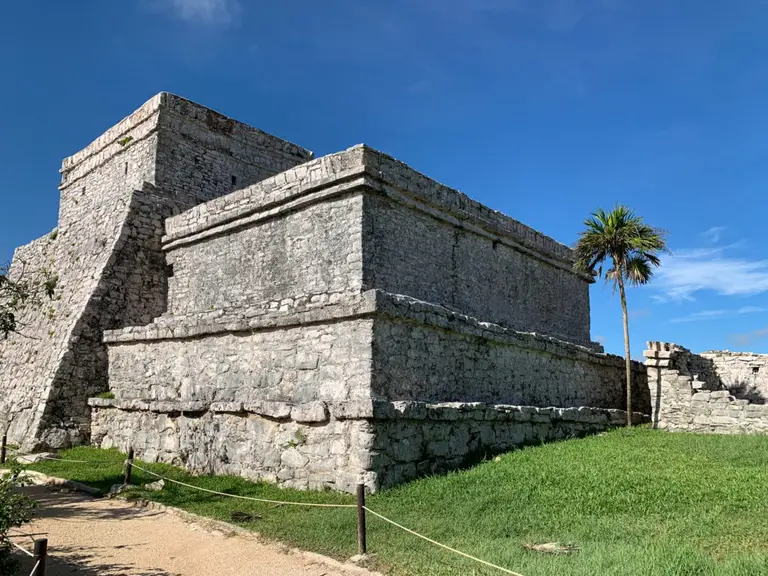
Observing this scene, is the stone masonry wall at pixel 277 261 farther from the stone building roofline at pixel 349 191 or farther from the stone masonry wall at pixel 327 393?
the stone masonry wall at pixel 327 393

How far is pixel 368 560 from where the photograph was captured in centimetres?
525

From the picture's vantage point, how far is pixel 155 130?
14.2m

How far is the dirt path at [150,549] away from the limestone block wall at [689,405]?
10.2 m

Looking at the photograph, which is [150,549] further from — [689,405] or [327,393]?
[689,405]

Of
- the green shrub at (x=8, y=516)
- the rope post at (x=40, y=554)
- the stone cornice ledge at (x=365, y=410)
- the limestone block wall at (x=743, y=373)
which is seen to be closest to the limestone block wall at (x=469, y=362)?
the stone cornice ledge at (x=365, y=410)

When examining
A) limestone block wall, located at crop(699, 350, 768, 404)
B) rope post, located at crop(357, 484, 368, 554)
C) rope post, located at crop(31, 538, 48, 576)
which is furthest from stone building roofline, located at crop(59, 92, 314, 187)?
limestone block wall, located at crop(699, 350, 768, 404)

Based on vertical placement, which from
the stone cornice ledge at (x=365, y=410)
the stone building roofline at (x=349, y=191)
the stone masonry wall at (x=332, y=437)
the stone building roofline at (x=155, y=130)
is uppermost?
the stone building roofline at (x=155, y=130)

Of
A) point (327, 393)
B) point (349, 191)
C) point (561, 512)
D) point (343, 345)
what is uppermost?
point (349, 191)

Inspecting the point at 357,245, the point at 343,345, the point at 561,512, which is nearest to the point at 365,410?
the point at 343,345

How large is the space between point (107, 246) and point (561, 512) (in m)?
10.6

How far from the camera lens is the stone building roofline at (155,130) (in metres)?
14.4

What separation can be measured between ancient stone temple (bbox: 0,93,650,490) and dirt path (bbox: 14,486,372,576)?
1.72 metres

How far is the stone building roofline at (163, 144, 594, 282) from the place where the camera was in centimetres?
958

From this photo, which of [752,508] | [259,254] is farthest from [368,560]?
[259,254]
